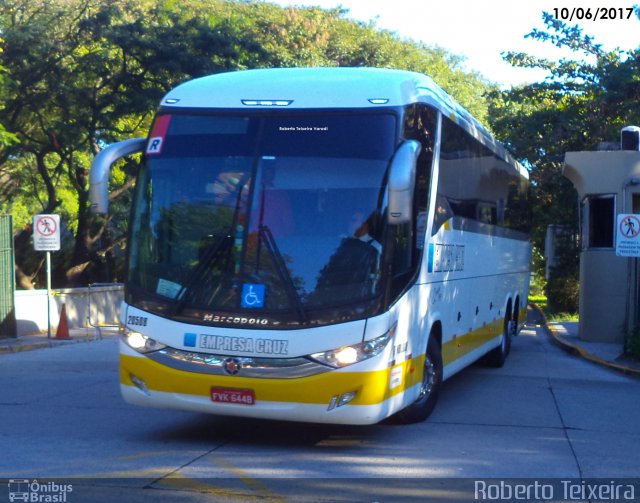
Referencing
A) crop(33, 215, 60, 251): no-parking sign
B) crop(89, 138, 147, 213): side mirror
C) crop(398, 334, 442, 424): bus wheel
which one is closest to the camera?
crop(89, 138, 147, 213): side mirror

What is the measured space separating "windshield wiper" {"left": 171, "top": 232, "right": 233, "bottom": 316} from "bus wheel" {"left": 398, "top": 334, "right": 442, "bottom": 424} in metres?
2.91

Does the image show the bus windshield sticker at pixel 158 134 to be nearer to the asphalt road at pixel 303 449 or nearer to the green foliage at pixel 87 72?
the asphalt road at pixel 303 449

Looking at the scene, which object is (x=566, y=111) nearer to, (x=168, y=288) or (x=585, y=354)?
(x=585, y=354)

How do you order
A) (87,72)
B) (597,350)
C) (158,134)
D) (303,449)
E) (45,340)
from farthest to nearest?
(87,72) < (45,340) < (597,350) < (158,134) < (303,449)

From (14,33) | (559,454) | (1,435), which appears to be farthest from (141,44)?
(559,454)

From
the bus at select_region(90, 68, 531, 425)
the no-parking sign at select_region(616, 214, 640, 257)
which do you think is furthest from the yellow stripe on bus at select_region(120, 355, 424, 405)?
the no-parking sign at select_region(616, 214, 640, 257)

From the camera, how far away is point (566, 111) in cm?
2742

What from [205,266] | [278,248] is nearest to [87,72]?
[205,266]

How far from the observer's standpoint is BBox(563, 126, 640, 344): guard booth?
19.1 metres

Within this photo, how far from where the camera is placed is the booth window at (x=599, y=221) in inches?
777

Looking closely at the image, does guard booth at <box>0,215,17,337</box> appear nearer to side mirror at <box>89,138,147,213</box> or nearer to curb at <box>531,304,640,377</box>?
side mirror at <box>89,138,147,213</box>

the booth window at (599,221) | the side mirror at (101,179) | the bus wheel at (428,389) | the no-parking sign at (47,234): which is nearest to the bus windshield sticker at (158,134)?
the side mirror at (101,179)

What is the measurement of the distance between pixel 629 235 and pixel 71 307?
15.6 metres

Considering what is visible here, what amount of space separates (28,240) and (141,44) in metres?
10.3
